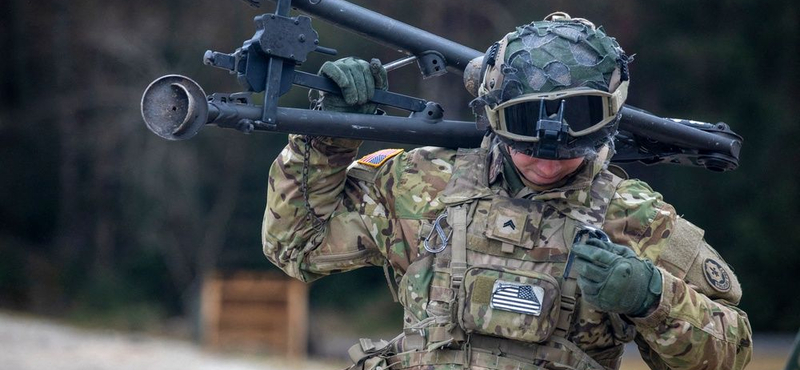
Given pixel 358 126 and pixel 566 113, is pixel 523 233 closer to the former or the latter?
pixel 566 113

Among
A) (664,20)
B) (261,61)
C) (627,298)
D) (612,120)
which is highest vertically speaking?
→ (664,20)

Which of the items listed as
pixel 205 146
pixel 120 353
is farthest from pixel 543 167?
pixel 205 146

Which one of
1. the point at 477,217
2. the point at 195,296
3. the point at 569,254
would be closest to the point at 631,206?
the point at 569,254

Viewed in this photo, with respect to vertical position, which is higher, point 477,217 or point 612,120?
point 612,120

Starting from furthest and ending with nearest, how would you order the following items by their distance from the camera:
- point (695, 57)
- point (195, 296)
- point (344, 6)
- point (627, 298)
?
point (195, 296)
point (695, 57)
point (344, 6)
point (627, 298)

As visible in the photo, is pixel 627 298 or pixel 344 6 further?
pixel 344 6

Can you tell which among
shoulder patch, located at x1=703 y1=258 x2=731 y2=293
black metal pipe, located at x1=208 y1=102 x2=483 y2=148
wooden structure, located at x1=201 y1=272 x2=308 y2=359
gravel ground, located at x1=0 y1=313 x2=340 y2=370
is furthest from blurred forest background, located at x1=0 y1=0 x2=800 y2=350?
shoulder patch, located at x1=703 y1=258 x2=731 y2=293

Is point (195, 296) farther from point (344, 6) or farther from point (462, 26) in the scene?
point (344, 6)

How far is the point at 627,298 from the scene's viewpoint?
2941mm

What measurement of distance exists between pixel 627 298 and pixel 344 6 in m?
1.29

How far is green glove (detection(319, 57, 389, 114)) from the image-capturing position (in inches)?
125

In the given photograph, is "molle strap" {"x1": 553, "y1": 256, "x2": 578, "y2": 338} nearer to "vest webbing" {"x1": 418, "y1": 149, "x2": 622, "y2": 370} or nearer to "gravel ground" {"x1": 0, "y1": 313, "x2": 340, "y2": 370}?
"vest webbing" {"x1": 418, "y1": 149, "x2": 622, "y2": 370}

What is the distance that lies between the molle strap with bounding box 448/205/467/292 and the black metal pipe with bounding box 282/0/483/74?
63cm

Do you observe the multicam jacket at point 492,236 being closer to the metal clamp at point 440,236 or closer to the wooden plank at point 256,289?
the metal clamp at point 440,236
